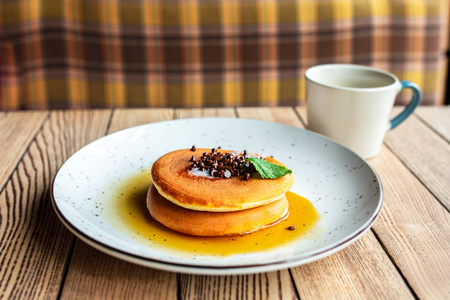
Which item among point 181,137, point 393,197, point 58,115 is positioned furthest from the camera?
point 58,115

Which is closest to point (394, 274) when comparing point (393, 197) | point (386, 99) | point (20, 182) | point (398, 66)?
point (393, 197)

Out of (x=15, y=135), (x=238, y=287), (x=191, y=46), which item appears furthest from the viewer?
(x=191, y=46)

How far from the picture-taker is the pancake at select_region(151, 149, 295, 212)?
0.70m

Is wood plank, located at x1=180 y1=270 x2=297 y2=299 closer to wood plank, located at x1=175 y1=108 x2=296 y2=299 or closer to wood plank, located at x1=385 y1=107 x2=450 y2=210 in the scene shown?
wood plank, located at x1=175 y1=108 x2=296 y2=299

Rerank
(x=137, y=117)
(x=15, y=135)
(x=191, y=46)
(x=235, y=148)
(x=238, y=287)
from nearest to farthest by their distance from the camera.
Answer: (x=238, y=287), (x=235, y=148), (x=15, y=135), (x=137, y=117), (x=191, y=46)

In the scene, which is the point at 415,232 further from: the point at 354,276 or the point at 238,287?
the point at 238,287

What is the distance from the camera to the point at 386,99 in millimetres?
1047

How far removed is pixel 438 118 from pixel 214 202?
2.87 feet

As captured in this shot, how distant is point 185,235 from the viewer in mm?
714

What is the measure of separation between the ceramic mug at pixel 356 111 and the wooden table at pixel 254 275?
6 centimetres

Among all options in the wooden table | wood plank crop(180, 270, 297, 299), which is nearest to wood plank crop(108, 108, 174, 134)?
the wooden table

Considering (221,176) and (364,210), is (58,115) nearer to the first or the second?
(221,176)

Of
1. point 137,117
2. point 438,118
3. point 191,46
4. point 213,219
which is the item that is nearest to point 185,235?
point 213,219

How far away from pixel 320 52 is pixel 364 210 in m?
1.52
